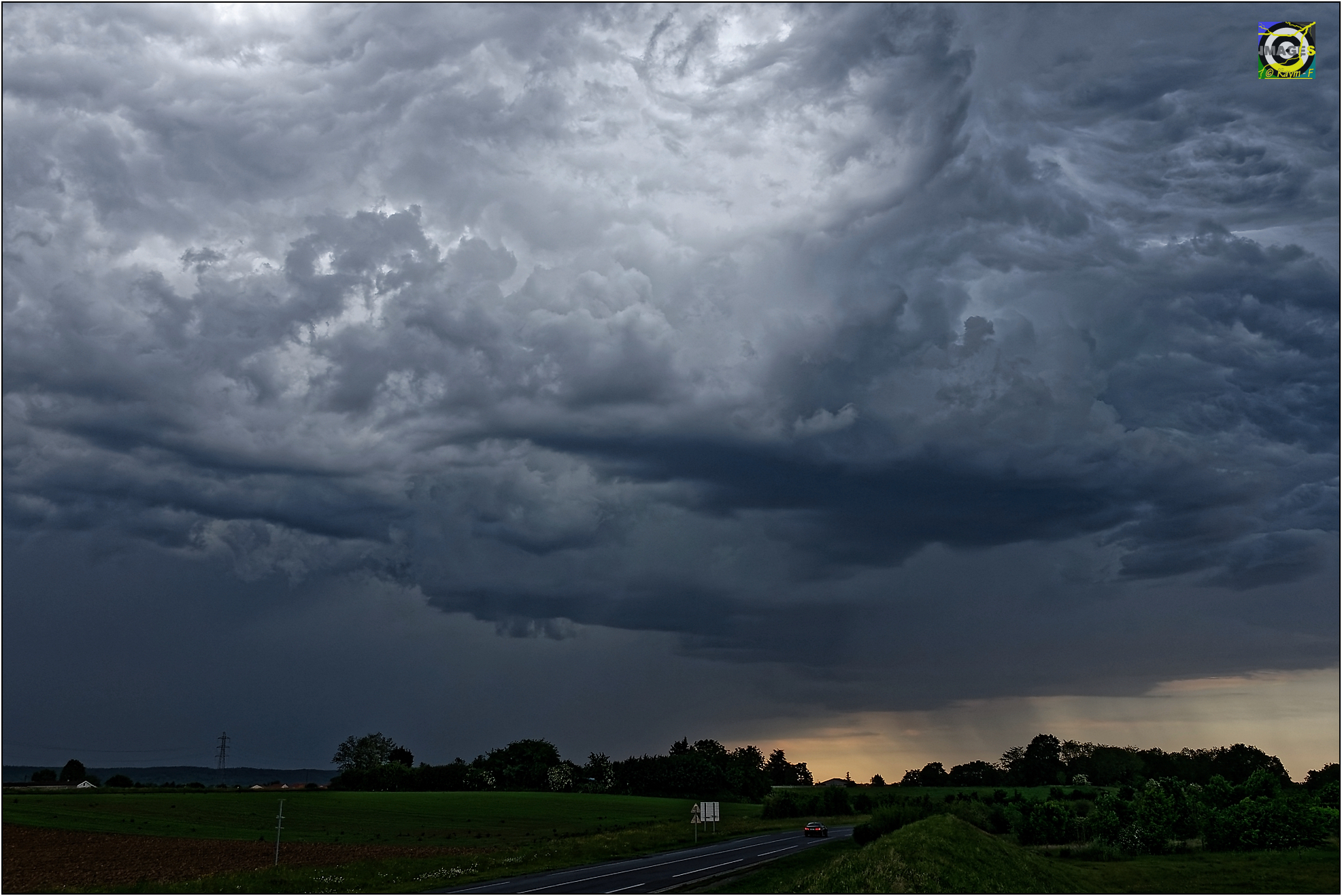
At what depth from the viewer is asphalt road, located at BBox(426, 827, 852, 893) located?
5431 centimetres

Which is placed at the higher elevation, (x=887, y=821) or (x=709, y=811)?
(x=887, y=821)

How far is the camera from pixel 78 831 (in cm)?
10031

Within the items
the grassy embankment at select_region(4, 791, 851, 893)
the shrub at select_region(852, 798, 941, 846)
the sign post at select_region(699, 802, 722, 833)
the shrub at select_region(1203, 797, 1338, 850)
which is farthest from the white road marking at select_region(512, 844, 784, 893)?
the shrub at select_region(1203, 797, 1338, 850)

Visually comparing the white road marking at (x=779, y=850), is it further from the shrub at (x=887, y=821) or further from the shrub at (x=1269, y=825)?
the shrub at (x=1269, y=825)

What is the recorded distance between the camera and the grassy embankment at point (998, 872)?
43188 mm

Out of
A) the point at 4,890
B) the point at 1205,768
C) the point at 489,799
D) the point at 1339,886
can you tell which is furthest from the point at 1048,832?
the point at 1205,768

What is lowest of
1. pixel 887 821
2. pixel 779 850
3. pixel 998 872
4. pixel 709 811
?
pixel 779 850

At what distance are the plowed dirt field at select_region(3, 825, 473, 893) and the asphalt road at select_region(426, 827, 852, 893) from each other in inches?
771

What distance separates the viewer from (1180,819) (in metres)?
76.2

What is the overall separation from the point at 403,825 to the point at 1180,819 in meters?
87.0

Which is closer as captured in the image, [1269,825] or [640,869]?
[640,869]

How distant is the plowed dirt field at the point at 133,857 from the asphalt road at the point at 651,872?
64.2 ft

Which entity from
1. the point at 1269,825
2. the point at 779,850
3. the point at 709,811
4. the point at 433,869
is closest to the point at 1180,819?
the point at 1269,825

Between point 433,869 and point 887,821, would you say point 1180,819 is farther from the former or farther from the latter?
point 433,869
